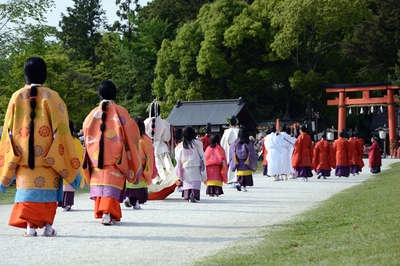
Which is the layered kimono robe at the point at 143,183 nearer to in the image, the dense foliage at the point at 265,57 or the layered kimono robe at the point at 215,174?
the layered kimono robe at the point at 215,174

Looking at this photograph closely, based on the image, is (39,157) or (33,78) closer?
(39,157)

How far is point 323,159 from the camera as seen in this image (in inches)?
1035

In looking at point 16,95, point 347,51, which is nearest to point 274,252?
point 16,95

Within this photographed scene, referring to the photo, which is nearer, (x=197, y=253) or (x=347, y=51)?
(x=197, y=253)

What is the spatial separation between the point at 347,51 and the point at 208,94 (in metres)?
11.2

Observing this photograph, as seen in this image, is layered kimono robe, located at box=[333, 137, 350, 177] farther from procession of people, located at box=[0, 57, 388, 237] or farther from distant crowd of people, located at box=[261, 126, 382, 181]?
procession of people, located at box=[0, 57, 388, 237]

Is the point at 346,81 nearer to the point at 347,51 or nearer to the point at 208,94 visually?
the point at 347,51

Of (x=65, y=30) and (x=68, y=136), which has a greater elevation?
(x=65, y=30)

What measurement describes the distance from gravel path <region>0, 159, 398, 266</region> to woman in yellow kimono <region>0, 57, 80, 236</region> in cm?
38

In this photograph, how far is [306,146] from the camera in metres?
25.5

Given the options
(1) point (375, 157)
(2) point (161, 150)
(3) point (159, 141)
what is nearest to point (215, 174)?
(2) point (161, 150)

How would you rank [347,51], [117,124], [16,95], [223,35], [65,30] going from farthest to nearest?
[65,30], [223,35], [347,51], [117,124], [16,95]

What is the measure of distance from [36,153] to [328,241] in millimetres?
3737

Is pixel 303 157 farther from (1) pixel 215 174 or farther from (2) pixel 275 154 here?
(1) pixel 215 174
